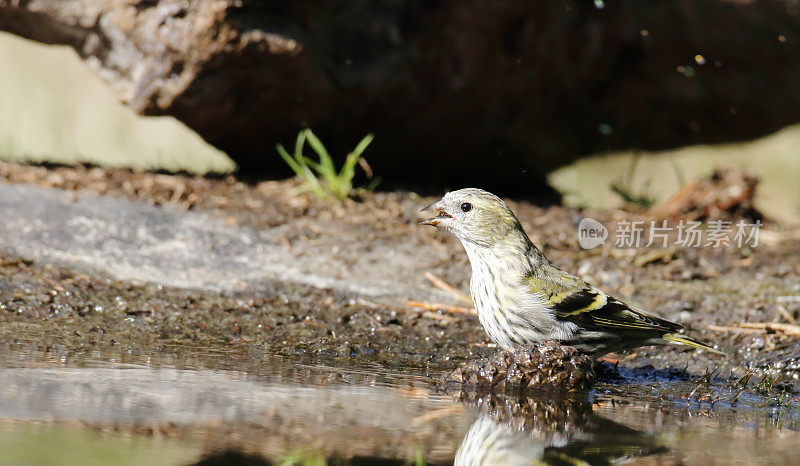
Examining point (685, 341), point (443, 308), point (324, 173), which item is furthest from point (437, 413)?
point (324, 173)

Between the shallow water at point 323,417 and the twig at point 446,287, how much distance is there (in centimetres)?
173

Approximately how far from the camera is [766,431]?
3.23 metres

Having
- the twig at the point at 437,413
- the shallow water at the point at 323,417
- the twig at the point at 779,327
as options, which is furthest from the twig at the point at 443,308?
the twig at the point at 437,413

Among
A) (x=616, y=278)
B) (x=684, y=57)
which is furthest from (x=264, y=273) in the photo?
(x=684, y=57)

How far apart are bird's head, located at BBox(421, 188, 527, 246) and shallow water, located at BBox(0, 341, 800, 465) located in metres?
0.95

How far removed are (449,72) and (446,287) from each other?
105 inches

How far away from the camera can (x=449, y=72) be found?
7.86m

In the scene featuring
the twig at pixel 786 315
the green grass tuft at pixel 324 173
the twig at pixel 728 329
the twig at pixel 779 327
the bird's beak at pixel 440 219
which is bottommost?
the twig at pixel 728 329

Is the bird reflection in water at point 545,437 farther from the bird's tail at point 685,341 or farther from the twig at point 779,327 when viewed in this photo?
the twig at point 779,327

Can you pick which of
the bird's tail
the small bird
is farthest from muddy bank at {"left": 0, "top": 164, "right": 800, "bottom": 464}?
the small bird

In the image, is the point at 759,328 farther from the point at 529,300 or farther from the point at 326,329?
the point at 326,329

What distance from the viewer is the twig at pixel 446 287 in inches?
225

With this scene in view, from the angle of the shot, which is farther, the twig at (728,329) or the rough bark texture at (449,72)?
the rough bark texture at (449,72)

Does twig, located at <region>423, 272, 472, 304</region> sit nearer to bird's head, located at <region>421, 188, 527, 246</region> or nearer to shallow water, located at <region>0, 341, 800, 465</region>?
bird's head, located at <region>421, 188, 527, 246</region>
